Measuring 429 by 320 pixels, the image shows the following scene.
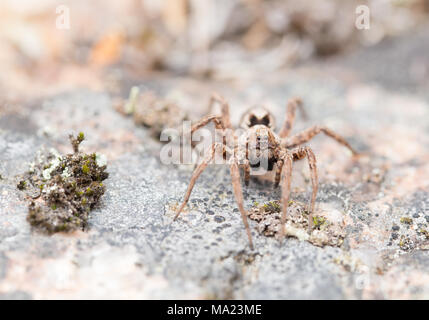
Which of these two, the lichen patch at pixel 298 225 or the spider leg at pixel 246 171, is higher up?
the spider leg at pixel 246 171

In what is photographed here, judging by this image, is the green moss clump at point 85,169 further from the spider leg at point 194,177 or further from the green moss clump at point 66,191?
the spider leg at point 194,177

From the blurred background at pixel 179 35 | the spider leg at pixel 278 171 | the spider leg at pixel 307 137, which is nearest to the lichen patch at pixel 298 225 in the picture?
the spider leg at pixel 278 171

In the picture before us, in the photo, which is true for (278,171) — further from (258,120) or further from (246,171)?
(258,120)

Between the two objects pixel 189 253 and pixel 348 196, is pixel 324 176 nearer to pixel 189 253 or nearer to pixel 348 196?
pixel 348 196

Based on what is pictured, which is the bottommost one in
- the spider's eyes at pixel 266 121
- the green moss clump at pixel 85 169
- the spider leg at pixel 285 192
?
the spider leg at pixel 285 192

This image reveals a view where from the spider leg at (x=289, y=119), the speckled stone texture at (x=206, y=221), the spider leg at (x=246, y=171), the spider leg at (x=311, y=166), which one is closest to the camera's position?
the speckled stone texture at (x=206, y=221)

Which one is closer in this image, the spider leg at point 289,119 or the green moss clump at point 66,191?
the green moss clump at point 66,191

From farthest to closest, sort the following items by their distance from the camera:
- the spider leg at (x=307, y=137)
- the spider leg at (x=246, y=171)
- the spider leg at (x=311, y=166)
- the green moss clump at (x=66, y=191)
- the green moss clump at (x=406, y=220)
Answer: the spider leg at (x=307, y=137)
the spider leg at (x=246, y=171)
the green moss clump at (x=406, y=220)
the spider leg at (x=311, y=166)
the green moss clump at (x=66, y=191)

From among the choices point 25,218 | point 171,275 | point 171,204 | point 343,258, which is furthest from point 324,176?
point 25,218
